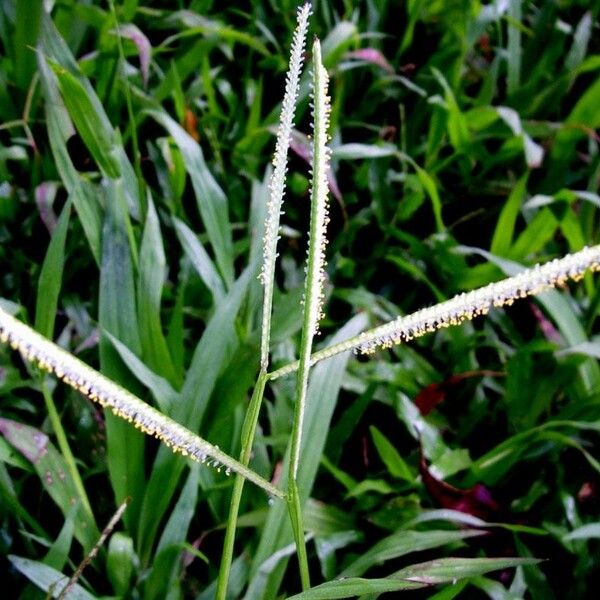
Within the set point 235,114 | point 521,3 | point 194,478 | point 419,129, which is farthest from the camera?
point 521,3

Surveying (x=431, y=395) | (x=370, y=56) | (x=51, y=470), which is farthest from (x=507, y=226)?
(x=51, y=470)

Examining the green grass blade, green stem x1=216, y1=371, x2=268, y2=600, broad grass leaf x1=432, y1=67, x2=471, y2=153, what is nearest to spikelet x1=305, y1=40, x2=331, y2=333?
green stem x1=216, y1=371, x2=268, y2=600

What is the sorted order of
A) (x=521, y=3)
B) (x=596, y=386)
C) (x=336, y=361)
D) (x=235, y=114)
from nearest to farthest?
(x=336, y=361) < (x=596, y=386) < (x=235, y=114) < (x=521, y=3)

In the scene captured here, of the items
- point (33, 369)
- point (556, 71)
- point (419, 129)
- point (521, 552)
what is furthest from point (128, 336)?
point (556, 71)

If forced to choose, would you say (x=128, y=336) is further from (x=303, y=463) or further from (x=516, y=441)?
(x=516, y=441)

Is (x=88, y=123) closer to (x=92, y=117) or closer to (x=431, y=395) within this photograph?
(x=92, y=117)

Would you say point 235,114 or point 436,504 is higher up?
point 235,114
